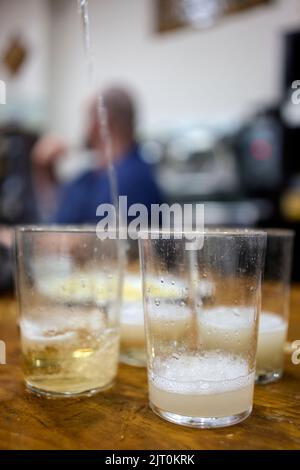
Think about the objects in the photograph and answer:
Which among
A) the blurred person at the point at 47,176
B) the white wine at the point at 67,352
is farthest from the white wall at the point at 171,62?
the white wine at the point at 67,352

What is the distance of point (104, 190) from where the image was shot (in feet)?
7.32

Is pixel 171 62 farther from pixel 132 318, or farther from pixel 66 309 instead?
pixel 66 309

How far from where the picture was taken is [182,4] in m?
4.32

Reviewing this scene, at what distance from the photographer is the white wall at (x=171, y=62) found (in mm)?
3844

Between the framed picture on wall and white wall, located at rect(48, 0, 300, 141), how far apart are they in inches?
2.6

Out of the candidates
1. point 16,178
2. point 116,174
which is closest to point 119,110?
point 116,174

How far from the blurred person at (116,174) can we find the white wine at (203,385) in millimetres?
1680

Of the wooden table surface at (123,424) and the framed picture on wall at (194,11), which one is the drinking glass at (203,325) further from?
the framed picture on wall at (194,11)

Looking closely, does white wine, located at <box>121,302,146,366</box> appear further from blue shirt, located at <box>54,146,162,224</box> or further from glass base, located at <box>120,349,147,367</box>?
blue shirt, located at <box>54,146,162,224</box>

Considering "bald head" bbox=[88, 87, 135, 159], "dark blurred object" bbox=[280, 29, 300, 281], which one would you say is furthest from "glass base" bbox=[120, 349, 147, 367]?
"dark blurred object" bbox=[280, 29, 300, 281]

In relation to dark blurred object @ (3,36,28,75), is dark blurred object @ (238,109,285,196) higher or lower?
lower

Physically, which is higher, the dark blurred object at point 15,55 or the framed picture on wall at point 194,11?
Result: the framed picture on wall at point 194,11

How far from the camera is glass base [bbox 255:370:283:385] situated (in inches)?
26.5

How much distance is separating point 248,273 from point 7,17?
5363 mm
